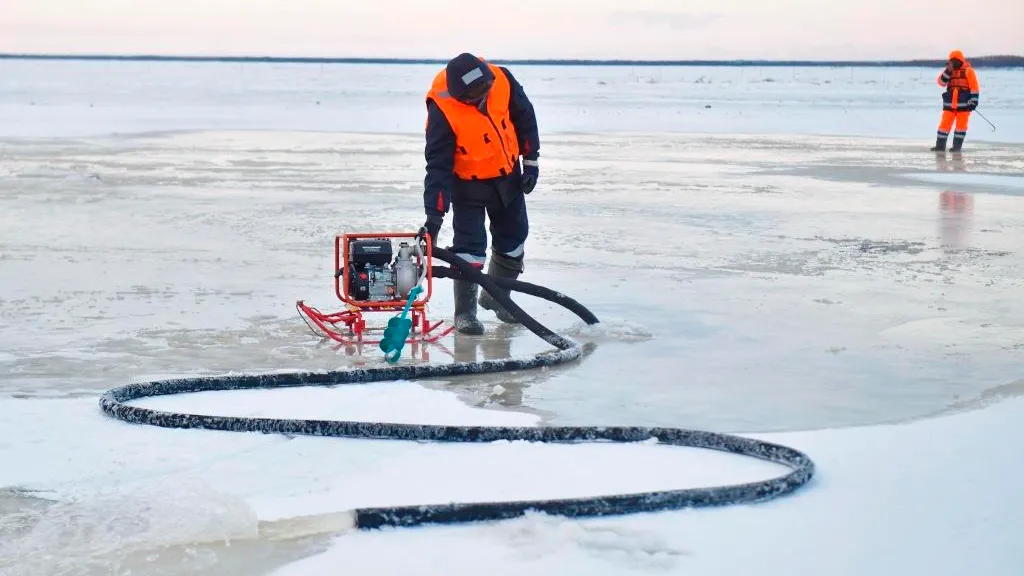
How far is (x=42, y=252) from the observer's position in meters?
7.93

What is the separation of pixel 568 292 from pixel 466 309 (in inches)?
38.3

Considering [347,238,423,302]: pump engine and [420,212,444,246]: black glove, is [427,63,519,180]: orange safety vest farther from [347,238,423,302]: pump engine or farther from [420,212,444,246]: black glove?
[347,238,423,302]: pump engine

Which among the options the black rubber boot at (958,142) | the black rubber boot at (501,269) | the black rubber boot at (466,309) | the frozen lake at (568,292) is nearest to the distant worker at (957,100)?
the black rubber boot at (958,142)

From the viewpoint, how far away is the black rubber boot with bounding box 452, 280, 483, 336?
588 cm

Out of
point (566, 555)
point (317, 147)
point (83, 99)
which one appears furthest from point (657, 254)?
point (83, 99)

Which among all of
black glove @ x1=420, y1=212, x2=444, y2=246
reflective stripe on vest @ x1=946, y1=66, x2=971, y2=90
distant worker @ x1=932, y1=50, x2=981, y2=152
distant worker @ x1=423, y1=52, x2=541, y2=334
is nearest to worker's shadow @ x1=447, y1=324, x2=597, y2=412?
distant worker @ x1=423, y1=52, x2=541, y2=334

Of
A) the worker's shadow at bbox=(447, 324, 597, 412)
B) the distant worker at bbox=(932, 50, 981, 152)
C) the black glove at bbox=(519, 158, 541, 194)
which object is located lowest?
the worker's shadow at bbox=(447, 324, 597, 412)

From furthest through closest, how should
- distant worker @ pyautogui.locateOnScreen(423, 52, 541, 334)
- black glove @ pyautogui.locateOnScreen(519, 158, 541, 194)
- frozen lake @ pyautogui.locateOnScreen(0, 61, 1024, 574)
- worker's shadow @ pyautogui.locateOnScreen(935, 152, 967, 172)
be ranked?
worker's shadow @ pyautogui.locateOnScreen(935, 152, 967, 172) → black glove @ pyautogui.locateOnScreen(519, 158, 541, 194) → distant worker @ pyautogui.locateOnScreen(423, 52, 541, 334) → frozen lake @ pyautogui.locateOnScreen(0, 61, 1024, 574)

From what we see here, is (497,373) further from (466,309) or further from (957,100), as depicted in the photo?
(957,100)

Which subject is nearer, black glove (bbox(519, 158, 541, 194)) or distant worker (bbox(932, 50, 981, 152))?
black glove (bbox(519, 158, 541, 194))

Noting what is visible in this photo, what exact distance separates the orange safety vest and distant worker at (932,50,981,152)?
1222 cm

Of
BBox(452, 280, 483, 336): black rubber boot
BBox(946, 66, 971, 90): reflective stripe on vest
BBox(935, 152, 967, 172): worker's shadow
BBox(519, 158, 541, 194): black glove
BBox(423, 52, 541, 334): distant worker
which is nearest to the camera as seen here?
BBox(423, 52, 541, 334): distant worker

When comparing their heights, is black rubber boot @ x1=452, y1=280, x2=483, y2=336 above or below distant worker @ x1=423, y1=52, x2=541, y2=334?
below

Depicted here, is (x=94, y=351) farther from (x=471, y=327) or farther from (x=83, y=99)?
(x=83, y=99)
